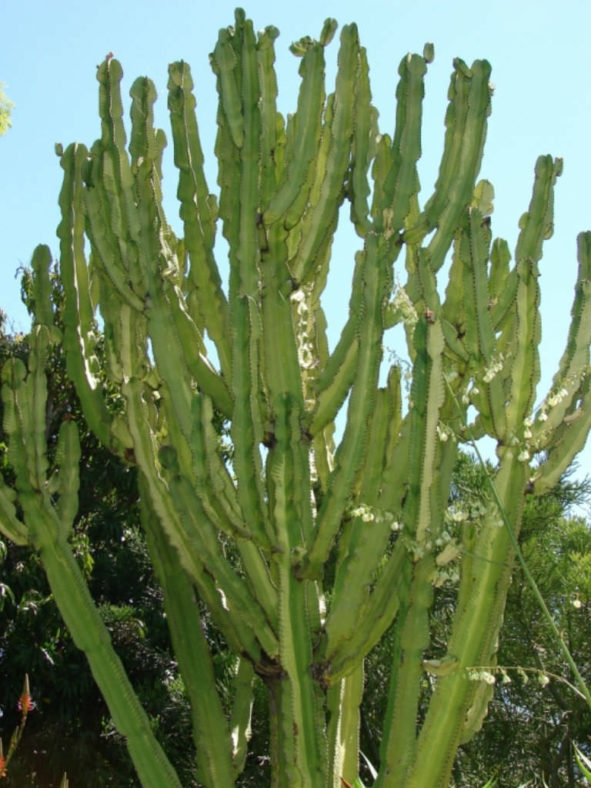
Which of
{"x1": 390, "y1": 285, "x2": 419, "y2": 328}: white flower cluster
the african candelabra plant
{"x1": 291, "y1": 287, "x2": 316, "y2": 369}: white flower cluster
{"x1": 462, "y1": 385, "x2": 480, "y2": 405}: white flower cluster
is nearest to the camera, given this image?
{"x1": 390, "y1": 285, "x2": 419, "y2": 328}: white flower cluster

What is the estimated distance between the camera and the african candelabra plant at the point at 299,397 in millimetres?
2412

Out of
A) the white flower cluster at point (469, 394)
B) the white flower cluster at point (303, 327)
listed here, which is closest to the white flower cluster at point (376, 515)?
the white flower cluster at point (469, 394)

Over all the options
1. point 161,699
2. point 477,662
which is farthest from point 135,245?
point 161,699

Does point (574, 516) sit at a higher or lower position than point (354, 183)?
lower

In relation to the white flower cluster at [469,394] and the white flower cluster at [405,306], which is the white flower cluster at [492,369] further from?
the white flower cluster at [405,306]

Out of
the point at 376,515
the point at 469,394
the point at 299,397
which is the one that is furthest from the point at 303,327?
the point at 376,515

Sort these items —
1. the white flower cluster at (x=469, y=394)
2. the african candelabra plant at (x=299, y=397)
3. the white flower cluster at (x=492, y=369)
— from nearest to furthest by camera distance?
the white flower cluster at (x=492, y=369), the african candelabra plant at (x=299, y=397), the white flower cluster at (x=469, y=394)

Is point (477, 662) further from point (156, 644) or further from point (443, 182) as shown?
point (156, 644)

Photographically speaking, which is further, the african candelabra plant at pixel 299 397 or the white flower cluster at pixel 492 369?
the african candelabra plant at pixel 299 397

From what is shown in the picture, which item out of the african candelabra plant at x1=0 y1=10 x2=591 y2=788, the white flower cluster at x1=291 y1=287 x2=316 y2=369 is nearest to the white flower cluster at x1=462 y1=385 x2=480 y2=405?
the african candelabra plant at x1=0 y1=10 x2=591 y2=788

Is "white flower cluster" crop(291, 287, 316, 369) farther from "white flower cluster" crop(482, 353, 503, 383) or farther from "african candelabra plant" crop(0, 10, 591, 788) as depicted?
"white flower cluster" crop(482, 353, 503, 383)

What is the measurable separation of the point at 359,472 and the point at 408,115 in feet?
3.65

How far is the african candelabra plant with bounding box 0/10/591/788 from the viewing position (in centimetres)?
241

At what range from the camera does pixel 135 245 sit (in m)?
2.84
